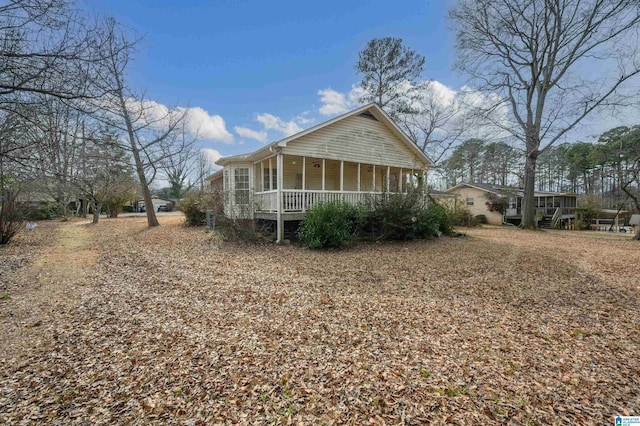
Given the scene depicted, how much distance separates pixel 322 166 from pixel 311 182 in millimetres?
2310

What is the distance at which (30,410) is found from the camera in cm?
243

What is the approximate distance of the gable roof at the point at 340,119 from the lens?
10578 millimetres

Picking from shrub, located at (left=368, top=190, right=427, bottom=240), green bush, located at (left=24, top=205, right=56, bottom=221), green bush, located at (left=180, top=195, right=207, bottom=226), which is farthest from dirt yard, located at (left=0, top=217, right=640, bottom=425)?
green bush, located at (left=24, top=205, right=56, bottom=221)

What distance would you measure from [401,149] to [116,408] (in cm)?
1455

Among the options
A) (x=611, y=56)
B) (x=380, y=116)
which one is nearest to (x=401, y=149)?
(x=380, y=116)

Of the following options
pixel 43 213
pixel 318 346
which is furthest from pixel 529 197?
pixel 43 213

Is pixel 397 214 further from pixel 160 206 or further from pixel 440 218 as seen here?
pixel 160 206

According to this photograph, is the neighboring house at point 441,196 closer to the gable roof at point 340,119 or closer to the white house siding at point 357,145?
the gable roof at point 340,119

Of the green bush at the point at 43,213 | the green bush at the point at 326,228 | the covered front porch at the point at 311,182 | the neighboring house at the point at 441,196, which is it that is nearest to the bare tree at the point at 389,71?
the neighboring house at the point at 441,196

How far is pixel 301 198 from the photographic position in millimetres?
11031

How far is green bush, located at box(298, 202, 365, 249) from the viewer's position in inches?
377

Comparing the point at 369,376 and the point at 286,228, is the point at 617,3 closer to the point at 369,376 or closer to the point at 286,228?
the point at 286,228

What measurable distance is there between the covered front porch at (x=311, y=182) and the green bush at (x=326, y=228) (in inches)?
39.7

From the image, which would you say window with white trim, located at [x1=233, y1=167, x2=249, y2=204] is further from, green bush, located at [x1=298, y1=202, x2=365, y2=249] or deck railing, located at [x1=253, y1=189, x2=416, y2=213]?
green bush, located at [x1=298, y1=202, x2=365, y2=249]
